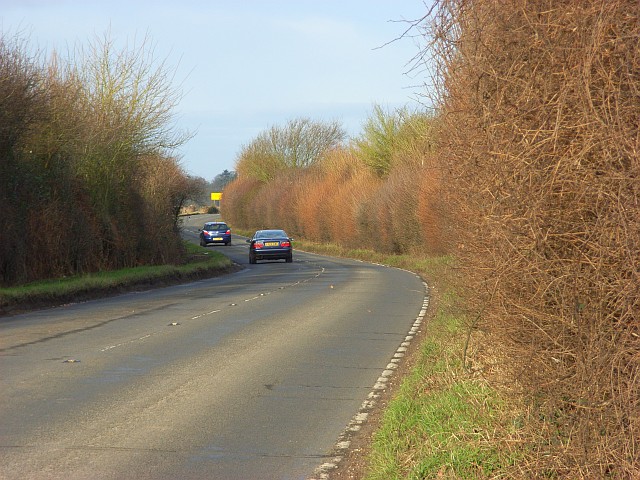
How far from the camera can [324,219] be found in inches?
2586

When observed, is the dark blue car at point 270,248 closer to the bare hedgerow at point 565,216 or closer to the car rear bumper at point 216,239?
the car rear bumper at point 216,239

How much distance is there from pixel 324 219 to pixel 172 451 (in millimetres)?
58390

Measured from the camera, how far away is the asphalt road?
283 inches

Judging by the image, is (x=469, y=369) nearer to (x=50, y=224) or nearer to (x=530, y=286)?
(x=530, y=286)

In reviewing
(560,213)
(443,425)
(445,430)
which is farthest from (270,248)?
(560,213)

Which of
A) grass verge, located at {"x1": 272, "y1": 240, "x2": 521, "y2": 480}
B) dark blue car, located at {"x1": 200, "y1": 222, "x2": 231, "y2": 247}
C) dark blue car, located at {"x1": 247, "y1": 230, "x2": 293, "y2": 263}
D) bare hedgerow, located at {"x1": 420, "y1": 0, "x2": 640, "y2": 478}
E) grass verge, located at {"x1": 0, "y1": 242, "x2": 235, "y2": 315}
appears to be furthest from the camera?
dark blue car, located at {"x1": 200, "y1": 222, "x2": 231, "y2": 247}

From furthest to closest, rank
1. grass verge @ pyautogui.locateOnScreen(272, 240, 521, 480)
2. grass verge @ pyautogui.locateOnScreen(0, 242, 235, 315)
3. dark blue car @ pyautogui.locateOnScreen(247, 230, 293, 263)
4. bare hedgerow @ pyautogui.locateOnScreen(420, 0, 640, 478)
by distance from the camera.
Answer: dark blue car @ pyautogui.locateOnScreen(247, 230, 293, 263)
grass verge @ pyautogui.locateOnScreen(0, 242, 235, 315)
grass verge @ pyautogui.locateOnScreen(272, 240, 521, 480)
bare hedgerow @ pyautogui.locateOnScreen(420, 0, 640, 478)

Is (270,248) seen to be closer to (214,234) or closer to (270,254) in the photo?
(270,254)

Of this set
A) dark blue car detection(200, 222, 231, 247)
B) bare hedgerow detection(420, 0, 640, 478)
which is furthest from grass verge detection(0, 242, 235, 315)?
dark blue car detection(200, 222, 231, 247)

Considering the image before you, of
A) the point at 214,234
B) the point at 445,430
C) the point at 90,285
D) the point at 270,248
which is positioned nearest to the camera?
the point at 445,430

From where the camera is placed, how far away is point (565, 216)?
5410 mm

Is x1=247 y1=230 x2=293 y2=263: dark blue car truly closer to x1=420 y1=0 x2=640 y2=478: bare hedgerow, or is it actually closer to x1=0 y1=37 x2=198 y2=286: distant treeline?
x1=0 y1=37 x2=198 y2=286: distant treeline

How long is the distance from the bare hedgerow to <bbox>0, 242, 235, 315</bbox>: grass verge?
15236 millimetres

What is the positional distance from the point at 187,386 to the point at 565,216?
589 centimetres
